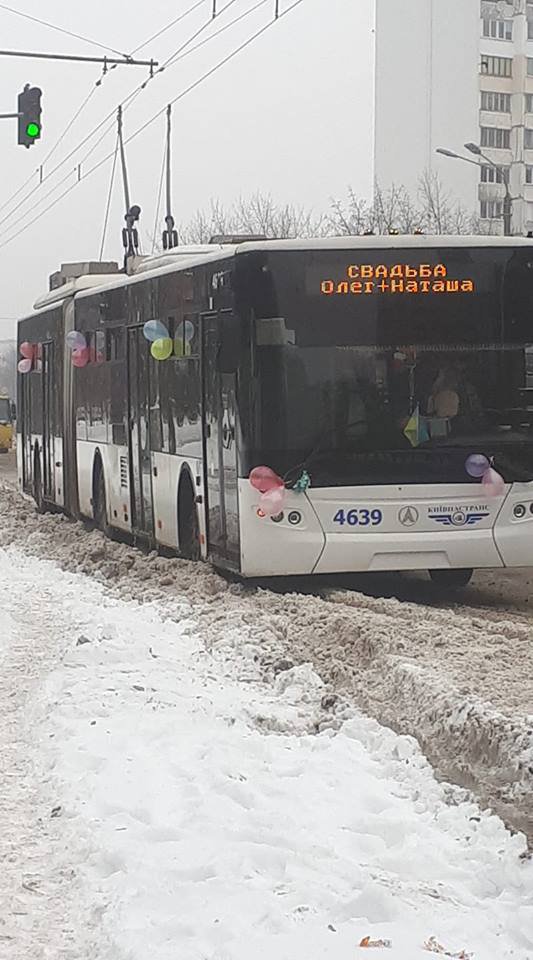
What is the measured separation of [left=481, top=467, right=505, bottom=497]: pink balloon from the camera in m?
13.1

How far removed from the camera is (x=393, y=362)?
1308 centimetres

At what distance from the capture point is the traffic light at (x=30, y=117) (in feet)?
78.8

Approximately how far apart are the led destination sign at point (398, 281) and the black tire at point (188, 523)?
9.89 feet

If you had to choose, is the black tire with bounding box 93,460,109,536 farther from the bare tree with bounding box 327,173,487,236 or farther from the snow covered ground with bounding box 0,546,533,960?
the bare tree with bounding box 327,173,487,236

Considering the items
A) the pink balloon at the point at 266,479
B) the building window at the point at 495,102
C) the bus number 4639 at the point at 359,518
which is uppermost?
the building window at the point at 495,102

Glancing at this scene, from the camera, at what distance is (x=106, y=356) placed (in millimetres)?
19641

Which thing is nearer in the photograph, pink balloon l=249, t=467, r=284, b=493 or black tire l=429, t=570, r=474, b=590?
pink balloon l=249, t=467, r=284, b=493

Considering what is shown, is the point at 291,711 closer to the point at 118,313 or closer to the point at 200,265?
the point at 200,265

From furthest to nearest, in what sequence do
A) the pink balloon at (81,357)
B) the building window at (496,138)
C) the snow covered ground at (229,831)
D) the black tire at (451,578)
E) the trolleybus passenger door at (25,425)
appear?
the building window at (496,138) < the trolleybus passenger door at (25,425) < the pink balloon at (81,357) < the black tire at (451,578) < the snow covered ground at (229,831)

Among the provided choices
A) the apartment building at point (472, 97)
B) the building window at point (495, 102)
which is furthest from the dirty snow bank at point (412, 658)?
the building window at point (495, 102)

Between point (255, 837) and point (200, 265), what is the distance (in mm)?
9104

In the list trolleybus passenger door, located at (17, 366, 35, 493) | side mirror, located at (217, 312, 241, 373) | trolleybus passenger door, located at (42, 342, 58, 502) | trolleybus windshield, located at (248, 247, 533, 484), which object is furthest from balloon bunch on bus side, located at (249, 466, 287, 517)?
A: trolleybus passenger door, located at (17, 366, 35, 493)

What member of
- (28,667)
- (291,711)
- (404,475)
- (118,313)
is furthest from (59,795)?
(118,313)

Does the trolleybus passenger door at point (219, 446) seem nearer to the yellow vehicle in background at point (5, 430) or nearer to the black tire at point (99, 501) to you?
the black tire at point (99, 501)
